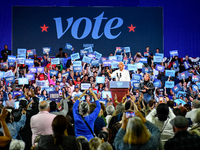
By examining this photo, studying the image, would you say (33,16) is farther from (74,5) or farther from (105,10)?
(105,10)

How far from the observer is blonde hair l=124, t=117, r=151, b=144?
250 centimetres

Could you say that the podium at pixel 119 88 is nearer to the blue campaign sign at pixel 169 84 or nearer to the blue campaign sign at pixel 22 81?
the blue campaign sign at pixel 22 81

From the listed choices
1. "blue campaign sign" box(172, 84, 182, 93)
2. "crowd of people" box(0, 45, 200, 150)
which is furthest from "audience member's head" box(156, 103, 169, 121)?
"blue campaign sign" box(172, 84, 182, 93)

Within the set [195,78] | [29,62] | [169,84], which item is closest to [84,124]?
[169,84]

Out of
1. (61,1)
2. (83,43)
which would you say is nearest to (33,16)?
(61,1)

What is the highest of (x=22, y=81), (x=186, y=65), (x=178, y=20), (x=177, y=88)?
(x=178, y=20)

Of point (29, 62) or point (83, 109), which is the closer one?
point (83, 109)

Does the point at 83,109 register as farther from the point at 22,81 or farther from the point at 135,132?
the point at 22,81

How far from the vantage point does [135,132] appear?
2504mm

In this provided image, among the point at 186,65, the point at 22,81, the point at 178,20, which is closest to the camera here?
the point at 22,81

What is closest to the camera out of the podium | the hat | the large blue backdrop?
the hat

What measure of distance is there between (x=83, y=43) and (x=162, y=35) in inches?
188

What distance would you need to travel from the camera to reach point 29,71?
11.9m

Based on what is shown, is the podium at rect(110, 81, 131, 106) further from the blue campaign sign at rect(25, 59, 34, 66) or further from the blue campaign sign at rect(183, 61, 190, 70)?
the blue campaign sign at rect(183, 61, 190, 70)
